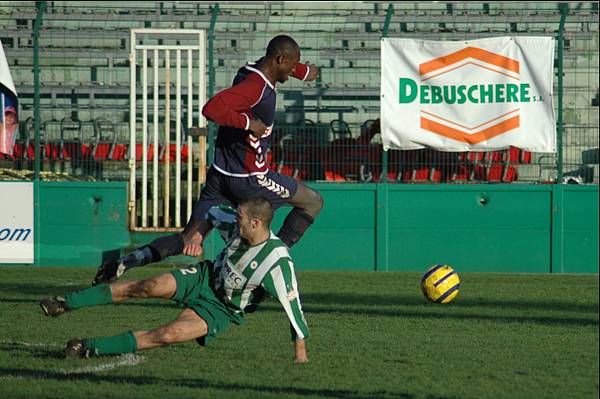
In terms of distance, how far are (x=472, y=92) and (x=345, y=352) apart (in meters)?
9.05

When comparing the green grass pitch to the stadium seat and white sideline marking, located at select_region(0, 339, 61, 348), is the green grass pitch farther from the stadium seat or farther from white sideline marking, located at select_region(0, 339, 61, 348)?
the stadium seat

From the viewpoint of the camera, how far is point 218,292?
25.4ft

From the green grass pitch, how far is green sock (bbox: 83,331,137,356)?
0.13m

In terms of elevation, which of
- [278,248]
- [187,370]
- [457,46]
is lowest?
[187,370]

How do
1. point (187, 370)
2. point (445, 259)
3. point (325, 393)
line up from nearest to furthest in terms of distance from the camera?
point (325, 393)
point (187, 370)
point (445, 259)

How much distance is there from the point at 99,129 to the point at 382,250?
4506mm

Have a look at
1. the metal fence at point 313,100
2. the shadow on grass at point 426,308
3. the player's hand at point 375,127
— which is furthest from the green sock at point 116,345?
the player's hand at point 375,127

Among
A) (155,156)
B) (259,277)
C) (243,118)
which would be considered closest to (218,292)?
(259,277)

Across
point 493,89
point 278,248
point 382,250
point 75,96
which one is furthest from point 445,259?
point 278,248

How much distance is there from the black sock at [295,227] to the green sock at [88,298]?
80.7 inches

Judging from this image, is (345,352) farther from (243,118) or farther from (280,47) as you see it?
(280,47)

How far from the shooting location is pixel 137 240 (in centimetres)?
1669

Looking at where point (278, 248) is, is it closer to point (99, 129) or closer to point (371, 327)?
point (371, 327)

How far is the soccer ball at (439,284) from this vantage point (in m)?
10.5
